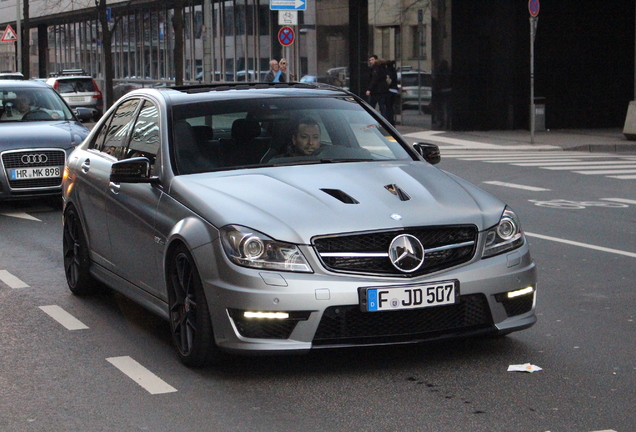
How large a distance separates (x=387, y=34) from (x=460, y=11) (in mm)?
5034

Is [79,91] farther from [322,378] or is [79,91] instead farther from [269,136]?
[322,378]

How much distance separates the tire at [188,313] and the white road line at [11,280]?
9.65ft

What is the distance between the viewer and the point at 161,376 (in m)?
5.82

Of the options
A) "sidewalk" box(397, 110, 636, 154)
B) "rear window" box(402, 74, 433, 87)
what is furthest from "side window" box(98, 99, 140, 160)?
"rear window" box(402, 74, 433, 87)

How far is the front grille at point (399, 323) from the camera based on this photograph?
18.2ft

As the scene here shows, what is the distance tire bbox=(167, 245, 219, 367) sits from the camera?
573 centimetres

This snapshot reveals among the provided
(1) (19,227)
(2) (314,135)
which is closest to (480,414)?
(2) (314,135)

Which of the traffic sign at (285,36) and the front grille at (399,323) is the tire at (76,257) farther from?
the traffic sign at (285,36)

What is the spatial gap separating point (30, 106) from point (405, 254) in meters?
10.8

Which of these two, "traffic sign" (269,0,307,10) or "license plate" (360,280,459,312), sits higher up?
"traffic sign" (269,0,307,10)

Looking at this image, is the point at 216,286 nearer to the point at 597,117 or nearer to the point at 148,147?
the point at 148,147

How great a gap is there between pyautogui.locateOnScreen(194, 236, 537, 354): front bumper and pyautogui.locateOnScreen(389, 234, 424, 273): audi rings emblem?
0.24ft

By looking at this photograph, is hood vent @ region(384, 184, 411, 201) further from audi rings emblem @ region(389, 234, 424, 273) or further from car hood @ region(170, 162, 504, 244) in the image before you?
audi rings emblem @ region(389, 234, 424, 273)

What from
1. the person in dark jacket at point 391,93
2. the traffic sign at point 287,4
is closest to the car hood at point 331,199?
the traffic sign at point 287,4
